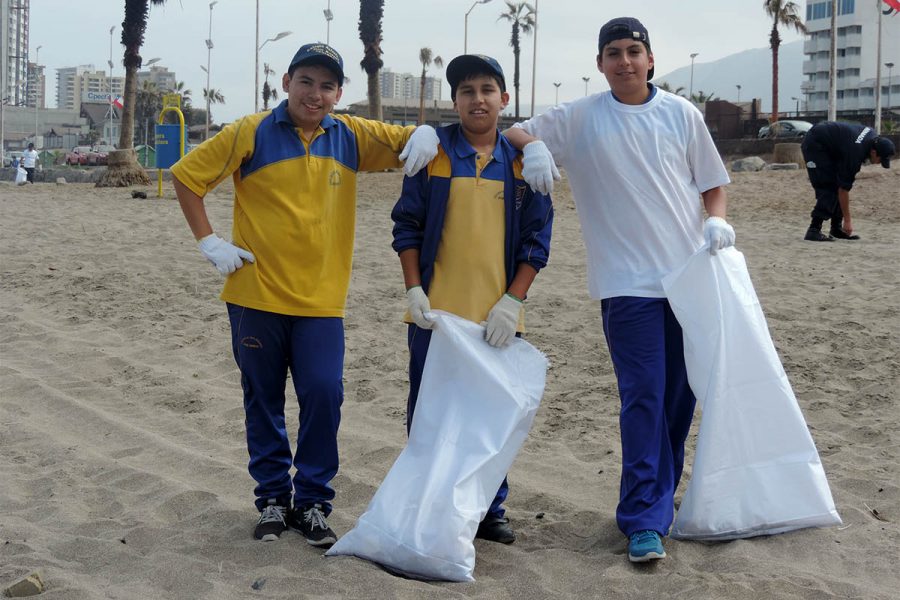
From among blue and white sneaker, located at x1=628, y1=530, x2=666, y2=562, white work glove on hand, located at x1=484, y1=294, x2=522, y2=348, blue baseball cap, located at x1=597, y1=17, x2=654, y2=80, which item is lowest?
blue and white sneaker, located at x1=628, y1=530, x2=666, y2=562

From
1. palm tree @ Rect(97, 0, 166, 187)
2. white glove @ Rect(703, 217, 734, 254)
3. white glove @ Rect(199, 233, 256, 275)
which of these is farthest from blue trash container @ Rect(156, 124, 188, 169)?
white glove @ Rect(703, 217, 734, 254)

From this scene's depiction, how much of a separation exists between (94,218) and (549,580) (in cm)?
954

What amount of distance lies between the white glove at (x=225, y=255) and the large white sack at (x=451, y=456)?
0.65 metres

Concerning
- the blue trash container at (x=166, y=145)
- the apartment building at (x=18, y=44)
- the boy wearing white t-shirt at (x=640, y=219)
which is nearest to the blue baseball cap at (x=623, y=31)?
the boy wearing white t-shirt at (x=640, y=219)

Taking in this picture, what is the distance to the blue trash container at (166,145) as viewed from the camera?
629 inches

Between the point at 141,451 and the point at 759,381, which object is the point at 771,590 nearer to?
the point at 759,381

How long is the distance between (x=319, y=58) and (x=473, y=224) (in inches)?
29.7

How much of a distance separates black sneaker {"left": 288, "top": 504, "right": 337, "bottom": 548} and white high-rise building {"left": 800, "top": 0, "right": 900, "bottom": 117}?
77.4 meters

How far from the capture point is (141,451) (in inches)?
173

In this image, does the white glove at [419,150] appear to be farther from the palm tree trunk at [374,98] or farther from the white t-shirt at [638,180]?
the palm tree trunk at [374,98]

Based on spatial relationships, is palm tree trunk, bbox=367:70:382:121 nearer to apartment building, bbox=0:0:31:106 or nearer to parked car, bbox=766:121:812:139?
parked car, bbox=766:121:812:139

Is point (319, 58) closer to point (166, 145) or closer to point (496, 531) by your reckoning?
point (496, 531)

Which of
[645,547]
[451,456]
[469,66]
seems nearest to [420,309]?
[451,456]

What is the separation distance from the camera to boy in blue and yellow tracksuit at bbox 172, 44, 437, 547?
3.23 metres
